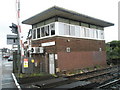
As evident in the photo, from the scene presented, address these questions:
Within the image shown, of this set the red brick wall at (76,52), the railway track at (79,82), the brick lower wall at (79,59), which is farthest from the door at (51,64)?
the railway track at (79,82)

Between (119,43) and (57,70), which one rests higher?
(119,43)

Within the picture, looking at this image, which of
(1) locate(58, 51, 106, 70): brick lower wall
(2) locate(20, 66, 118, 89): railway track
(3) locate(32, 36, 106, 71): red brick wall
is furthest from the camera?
(1) locate(58, 51, 106, 70): brick lower wall

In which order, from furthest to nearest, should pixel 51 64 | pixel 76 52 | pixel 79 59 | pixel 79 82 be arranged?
pixel 79 59 → pixel 76 52 → pixel 51 64 → pixel 79 82

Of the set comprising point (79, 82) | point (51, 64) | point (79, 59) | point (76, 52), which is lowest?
point (79, 82)

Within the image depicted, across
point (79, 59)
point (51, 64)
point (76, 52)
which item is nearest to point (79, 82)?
point (51, 64)

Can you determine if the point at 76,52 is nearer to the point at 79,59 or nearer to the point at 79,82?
the point at 79,59

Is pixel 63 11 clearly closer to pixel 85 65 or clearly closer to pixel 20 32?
pixel 20 32

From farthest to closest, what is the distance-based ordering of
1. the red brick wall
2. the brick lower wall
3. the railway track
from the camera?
the brick lower wall < the red brick wall < the railway track

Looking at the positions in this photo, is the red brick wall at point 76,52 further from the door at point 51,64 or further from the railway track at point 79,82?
the railway track at point 79,82

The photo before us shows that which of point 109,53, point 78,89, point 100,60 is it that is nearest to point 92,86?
point 78,89

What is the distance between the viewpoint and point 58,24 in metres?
12.4

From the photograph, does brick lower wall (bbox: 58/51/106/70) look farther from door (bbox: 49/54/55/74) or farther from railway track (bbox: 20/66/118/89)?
railway track (bbox: 20/66/118/89)

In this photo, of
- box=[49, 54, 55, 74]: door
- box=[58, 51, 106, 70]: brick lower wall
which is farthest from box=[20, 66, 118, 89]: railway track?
box=[49, 54, 55, 74]: door

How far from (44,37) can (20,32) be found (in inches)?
231
